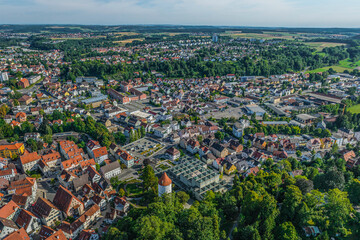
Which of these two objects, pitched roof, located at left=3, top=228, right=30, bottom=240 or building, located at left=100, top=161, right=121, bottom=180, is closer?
pitched roof, located at left=3, top=228, right=30, bottom=240

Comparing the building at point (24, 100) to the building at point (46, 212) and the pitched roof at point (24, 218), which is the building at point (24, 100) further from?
the pitched roof at point (24, 218)

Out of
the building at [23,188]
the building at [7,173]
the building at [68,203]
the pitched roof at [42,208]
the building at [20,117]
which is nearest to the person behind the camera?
the pitched roof at [42,208]

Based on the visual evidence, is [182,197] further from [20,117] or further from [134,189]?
[20,117]

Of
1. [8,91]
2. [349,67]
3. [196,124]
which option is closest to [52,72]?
[8,91]

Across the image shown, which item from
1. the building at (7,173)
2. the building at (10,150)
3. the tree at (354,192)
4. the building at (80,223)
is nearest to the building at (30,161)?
the building at (7,173)

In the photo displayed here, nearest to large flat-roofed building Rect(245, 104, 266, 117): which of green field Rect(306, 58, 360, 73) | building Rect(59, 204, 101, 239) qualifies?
building Rect(59, 204, 101, 239)

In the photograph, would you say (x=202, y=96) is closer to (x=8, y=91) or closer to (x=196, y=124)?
(x=196, y=124)

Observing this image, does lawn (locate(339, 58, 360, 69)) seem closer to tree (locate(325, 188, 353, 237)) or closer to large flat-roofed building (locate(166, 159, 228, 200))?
large flat-roofed building (locate(166, 159, 228, 200))
